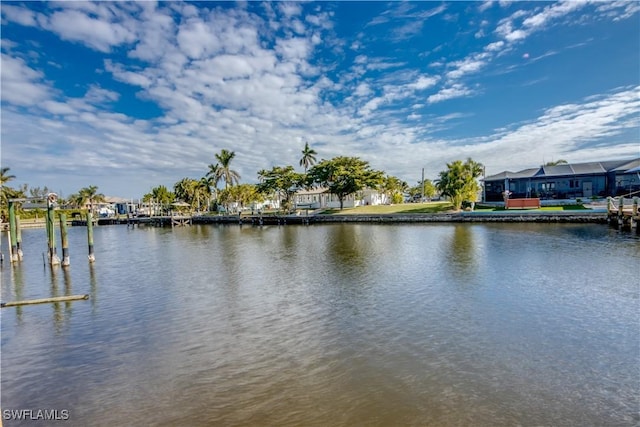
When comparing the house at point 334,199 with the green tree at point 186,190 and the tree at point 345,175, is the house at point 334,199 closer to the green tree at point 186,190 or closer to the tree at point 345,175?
the tree at point 345,175

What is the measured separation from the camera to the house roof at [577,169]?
50.7 meters

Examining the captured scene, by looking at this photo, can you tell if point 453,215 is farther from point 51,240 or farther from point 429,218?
point 51,240

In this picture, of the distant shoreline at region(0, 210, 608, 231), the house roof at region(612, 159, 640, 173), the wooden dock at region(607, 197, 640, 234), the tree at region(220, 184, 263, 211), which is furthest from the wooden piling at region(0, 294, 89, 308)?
the tree at region(220, 184, 263, 211)

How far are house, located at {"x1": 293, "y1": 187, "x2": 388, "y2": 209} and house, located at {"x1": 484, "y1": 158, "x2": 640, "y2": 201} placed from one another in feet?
97.2

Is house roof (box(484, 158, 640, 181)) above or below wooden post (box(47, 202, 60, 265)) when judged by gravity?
above

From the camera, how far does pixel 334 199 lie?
8781 centimetres

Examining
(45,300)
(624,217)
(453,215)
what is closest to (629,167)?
(624,217)

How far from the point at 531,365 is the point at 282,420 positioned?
6.00 m

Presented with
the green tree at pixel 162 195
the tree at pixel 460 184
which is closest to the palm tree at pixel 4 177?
the green tree at pixel 162 195

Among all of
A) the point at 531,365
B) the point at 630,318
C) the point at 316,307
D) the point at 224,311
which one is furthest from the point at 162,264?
the point at 630,318

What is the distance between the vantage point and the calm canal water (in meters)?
7.17

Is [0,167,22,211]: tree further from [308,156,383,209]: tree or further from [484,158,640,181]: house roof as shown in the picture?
[484,158,640,181]: house roof

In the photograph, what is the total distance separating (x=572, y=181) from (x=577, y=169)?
1955 millimetres

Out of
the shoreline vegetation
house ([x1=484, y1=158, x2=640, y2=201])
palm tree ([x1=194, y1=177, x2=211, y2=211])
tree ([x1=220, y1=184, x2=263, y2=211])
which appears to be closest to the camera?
the shoreline vegetation
